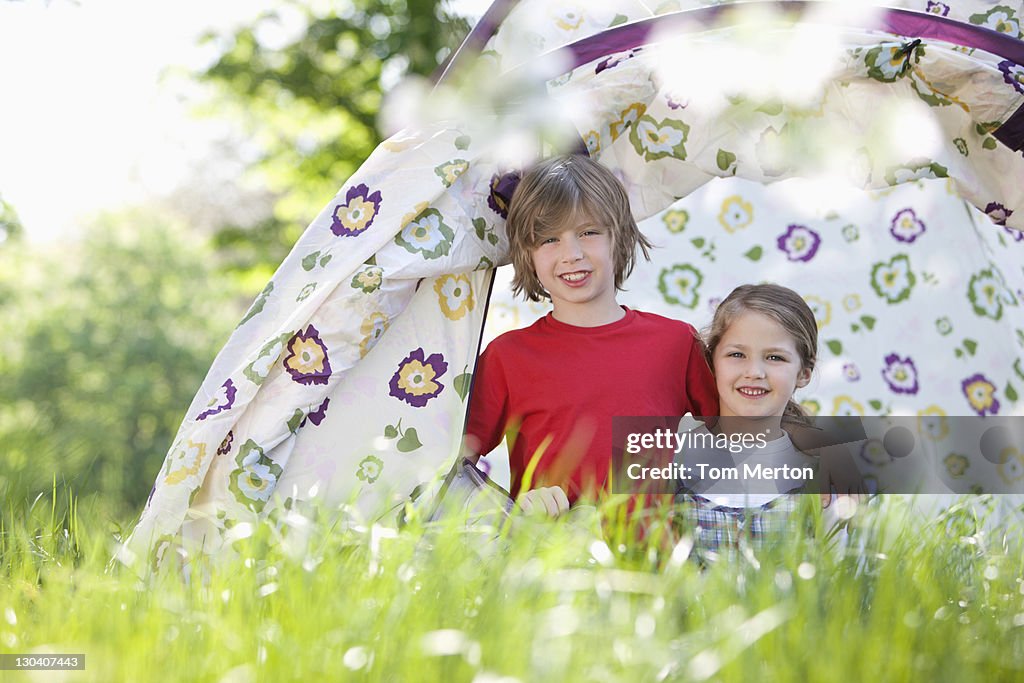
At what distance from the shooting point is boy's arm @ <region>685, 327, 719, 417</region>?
2.10 meters

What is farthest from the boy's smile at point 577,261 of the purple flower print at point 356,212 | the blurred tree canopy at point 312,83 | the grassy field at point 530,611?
the blurred tree canopy at point 312,83

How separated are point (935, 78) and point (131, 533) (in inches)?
70.5

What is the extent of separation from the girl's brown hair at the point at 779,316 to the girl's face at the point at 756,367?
1 centimetres

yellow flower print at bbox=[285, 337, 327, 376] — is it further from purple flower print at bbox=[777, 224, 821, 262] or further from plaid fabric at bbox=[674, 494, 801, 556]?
purple flower print at bbox=[777, 224, 821, 262]

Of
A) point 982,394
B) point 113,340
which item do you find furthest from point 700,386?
point 113,340

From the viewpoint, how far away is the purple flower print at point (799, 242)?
10.4 ft

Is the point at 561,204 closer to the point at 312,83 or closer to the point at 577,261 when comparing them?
the point at 577,261

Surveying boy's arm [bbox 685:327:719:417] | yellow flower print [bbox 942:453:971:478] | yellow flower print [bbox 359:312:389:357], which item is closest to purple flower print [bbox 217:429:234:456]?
yellow flower print [bbox 359:312:389:357]

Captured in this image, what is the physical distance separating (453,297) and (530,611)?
86 cm

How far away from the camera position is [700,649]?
3.76 ft

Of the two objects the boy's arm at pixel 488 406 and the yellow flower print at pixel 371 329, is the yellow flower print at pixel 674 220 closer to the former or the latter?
the boy's arm at pixel 488 406

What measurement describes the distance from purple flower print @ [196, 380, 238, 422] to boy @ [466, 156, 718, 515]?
476 millimetres

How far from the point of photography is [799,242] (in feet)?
10.4

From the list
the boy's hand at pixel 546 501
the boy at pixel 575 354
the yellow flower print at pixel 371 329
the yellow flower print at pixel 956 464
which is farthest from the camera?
the yellow flower print at pixel 956 464
